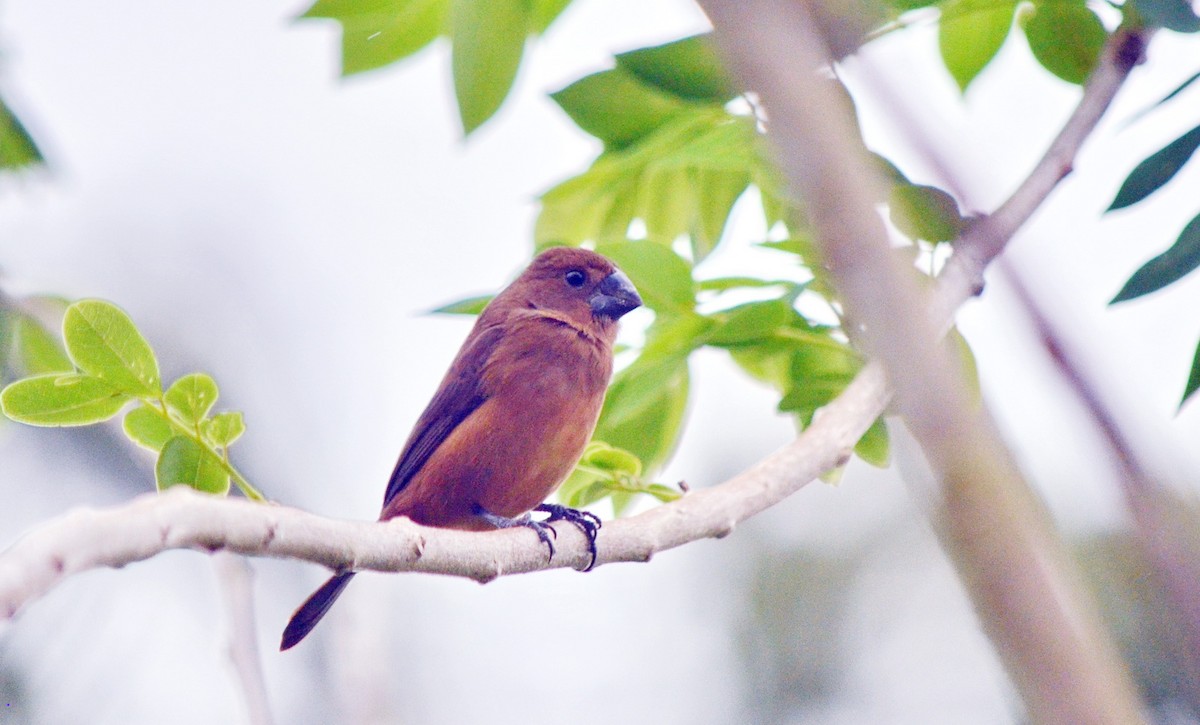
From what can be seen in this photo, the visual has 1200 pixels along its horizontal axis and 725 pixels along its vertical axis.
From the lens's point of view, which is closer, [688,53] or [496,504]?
[688,53]

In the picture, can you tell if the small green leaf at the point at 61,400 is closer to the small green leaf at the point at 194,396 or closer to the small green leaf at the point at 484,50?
the small green leaf at the point at 194,396

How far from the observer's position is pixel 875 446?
2.18 metres

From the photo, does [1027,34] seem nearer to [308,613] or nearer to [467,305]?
[467,305]

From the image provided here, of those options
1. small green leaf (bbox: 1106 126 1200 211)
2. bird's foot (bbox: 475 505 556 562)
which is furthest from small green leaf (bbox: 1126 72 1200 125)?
bird's foot (bbox: 475 505 556 562)

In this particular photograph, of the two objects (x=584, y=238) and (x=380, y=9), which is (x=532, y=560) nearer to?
(x=584, y=238)

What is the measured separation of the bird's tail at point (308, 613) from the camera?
273cm

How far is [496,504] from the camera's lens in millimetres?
2959

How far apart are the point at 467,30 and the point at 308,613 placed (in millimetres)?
1512

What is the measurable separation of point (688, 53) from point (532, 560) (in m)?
0.94

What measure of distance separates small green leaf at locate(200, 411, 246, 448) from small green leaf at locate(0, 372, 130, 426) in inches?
4.7

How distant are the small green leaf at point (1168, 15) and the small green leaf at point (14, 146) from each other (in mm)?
2584

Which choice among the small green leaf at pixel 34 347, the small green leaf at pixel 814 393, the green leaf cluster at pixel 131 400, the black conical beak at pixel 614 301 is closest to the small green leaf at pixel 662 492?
the small green leaf at pixel 814 393

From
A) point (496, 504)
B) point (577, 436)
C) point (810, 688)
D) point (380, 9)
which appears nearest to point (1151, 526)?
point (380, 9)

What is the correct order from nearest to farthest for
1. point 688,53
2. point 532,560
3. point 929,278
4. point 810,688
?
point 688,53 → point 929,278 → point 532,560 → point 810,688
